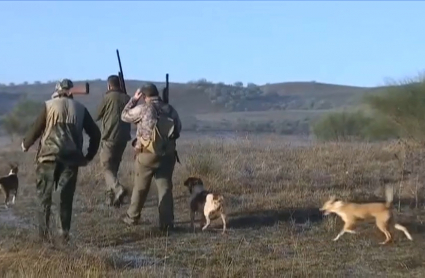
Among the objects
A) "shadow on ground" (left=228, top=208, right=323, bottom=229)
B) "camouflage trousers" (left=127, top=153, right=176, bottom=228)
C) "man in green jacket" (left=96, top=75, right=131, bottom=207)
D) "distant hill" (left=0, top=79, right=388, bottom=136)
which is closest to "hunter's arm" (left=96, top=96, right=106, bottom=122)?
"man in green jacket" (left=96, top=75, right=131, bottom=207)

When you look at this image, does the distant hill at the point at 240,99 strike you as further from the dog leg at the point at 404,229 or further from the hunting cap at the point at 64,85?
the hunting cap at the point at 64,85

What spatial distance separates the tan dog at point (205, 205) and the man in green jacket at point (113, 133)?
5.90ft

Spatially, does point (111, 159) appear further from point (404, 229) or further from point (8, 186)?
point (404, 229)

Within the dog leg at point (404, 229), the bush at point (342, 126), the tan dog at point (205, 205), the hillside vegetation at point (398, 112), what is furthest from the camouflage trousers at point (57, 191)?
the bush at point (342, 126)

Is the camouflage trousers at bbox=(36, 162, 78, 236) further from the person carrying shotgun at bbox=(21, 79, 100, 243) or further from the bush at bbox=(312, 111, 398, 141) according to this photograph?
the bush at bbox=(312, 111, 398, 141)

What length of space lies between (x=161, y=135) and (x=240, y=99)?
6951cm

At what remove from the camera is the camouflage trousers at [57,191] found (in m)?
10.8

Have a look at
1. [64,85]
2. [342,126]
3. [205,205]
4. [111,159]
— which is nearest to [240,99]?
[342,126]

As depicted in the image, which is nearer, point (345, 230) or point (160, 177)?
point (345, 230)

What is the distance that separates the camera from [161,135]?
11945mm

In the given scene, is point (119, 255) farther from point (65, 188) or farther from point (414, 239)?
point (414, 239)

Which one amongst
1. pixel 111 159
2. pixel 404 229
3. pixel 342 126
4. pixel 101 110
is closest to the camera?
pixel 404 229

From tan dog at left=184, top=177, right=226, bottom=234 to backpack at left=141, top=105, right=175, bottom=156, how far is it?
0.82m

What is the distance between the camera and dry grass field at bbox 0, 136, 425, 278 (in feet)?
31.0
